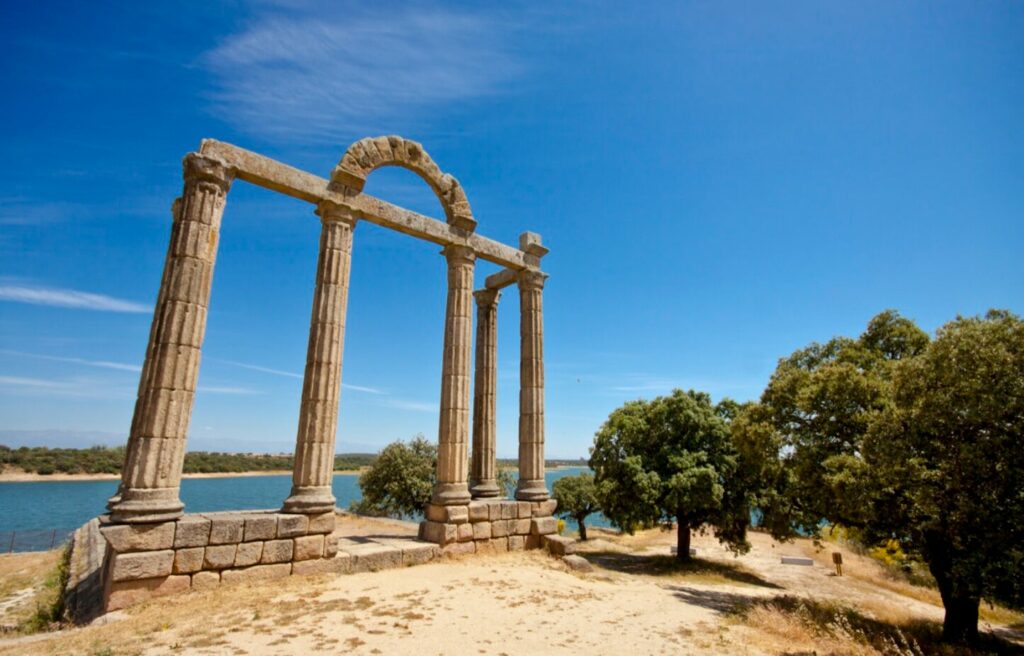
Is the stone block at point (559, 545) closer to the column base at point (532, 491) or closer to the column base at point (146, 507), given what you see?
the column base at point (532, 491)

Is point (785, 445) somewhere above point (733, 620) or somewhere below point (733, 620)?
above

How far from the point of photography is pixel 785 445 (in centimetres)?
1764

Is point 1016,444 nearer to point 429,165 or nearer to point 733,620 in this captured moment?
point 733,620

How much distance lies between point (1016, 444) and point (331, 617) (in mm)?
12701

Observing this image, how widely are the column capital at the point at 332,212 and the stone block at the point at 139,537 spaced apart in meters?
7.57

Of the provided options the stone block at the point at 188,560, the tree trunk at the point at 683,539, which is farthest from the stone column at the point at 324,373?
the tree trunk at the point at 683,539

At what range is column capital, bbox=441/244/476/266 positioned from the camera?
50.2 ft

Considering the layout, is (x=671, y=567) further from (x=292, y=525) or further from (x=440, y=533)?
(x=292, y=525)

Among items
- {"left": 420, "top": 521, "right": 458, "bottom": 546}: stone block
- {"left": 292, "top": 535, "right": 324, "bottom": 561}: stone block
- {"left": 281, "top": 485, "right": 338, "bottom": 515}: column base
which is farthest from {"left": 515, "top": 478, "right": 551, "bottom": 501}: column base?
{"left": 292, "top": 535, "right": 324, "bottom": 561}: stone block

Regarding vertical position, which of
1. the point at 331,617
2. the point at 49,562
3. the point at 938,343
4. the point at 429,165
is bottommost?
the point at 49,562

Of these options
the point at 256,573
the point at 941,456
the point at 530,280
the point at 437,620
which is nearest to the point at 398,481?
the point at 530,280

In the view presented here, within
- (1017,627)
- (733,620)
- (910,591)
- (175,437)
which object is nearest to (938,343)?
(733,620)

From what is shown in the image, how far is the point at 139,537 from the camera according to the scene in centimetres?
867

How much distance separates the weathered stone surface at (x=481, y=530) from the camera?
13703 mm
